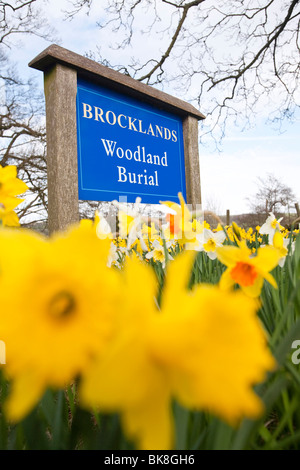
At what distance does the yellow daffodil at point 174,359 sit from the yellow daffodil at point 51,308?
0.05 ft

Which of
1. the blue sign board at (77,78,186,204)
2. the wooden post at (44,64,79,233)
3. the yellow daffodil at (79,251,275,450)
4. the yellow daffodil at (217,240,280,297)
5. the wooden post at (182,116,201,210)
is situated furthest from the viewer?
the wooden post at (182,116,201,210)

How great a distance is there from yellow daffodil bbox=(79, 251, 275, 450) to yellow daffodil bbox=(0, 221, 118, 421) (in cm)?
1

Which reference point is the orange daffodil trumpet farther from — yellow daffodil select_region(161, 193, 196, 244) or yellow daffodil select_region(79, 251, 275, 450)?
yellow daffodil select_region(79, 251, 275, 450)

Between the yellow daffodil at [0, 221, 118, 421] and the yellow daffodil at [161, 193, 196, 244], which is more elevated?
the yellow daffodil at [161, 193, 196, 244]

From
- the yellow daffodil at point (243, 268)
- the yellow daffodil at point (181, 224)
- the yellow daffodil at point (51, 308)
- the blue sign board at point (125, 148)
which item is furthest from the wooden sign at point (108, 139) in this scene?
the yellow daffodil at point (51, 308)

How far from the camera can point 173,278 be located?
19 cm

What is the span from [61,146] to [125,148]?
78 centimetres

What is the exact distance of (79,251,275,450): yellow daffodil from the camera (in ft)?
0.57

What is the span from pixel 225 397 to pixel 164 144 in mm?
3582

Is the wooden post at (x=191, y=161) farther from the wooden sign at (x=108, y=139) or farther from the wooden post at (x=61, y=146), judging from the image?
the wooden post at (x=61, y=146)

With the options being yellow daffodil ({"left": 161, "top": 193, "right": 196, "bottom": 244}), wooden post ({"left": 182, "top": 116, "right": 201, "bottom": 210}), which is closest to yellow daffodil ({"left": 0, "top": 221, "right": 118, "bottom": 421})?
yellow daffodil ({"left": 161, "top": 193, "right": 196, "bottom": 244})

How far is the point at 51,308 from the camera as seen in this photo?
0.20 m

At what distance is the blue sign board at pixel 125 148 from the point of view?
9.11 feet

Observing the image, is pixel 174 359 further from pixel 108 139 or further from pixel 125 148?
pixel 125 148
